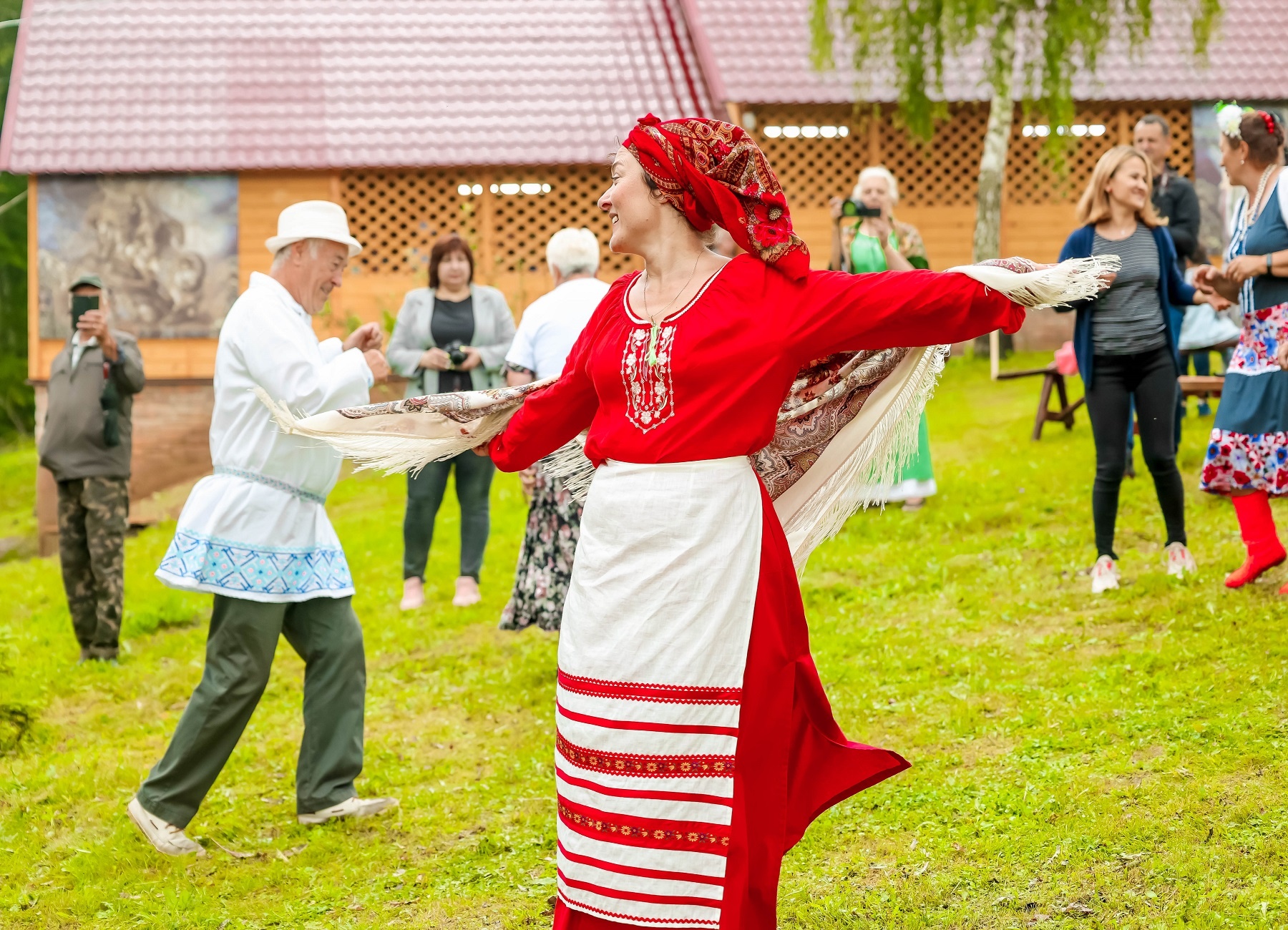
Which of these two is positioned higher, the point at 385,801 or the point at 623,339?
the point at 623,339

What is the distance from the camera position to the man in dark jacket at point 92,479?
7.57 metres

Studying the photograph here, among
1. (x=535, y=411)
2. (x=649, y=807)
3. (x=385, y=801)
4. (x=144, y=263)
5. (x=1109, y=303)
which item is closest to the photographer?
(x=649, y=807)

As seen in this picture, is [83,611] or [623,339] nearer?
[623,339]

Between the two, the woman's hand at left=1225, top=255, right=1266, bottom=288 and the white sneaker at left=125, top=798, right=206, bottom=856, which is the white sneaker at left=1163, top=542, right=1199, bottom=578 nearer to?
the woman's hand at left=1225, top=255, right=1266, bottom=288

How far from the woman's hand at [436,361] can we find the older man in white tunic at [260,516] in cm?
279

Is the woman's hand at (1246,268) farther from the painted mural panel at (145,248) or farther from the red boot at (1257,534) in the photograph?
the painted mural panel at (145,248)

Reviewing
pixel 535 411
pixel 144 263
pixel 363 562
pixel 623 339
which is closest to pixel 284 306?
pixel 535 411

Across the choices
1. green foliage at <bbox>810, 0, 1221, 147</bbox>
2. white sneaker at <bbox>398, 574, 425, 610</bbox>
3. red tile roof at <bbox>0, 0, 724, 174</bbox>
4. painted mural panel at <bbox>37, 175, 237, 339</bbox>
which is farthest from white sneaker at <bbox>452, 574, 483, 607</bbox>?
green foliage at <bbox>810, 0, 1221, 147</bbox>

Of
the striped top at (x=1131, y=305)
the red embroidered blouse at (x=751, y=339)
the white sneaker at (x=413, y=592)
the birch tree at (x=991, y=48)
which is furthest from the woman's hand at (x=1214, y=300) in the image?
the birch tree at (x=991, y=48)

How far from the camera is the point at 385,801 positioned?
5.03 meters

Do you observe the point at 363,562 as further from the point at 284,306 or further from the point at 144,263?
the point at 144,263

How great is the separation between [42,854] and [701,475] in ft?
10.3

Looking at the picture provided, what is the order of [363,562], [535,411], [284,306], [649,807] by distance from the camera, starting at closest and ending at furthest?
[649,807]
[535,411]
[284,306]
[363,562]

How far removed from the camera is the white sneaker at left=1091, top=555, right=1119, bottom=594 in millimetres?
6555
